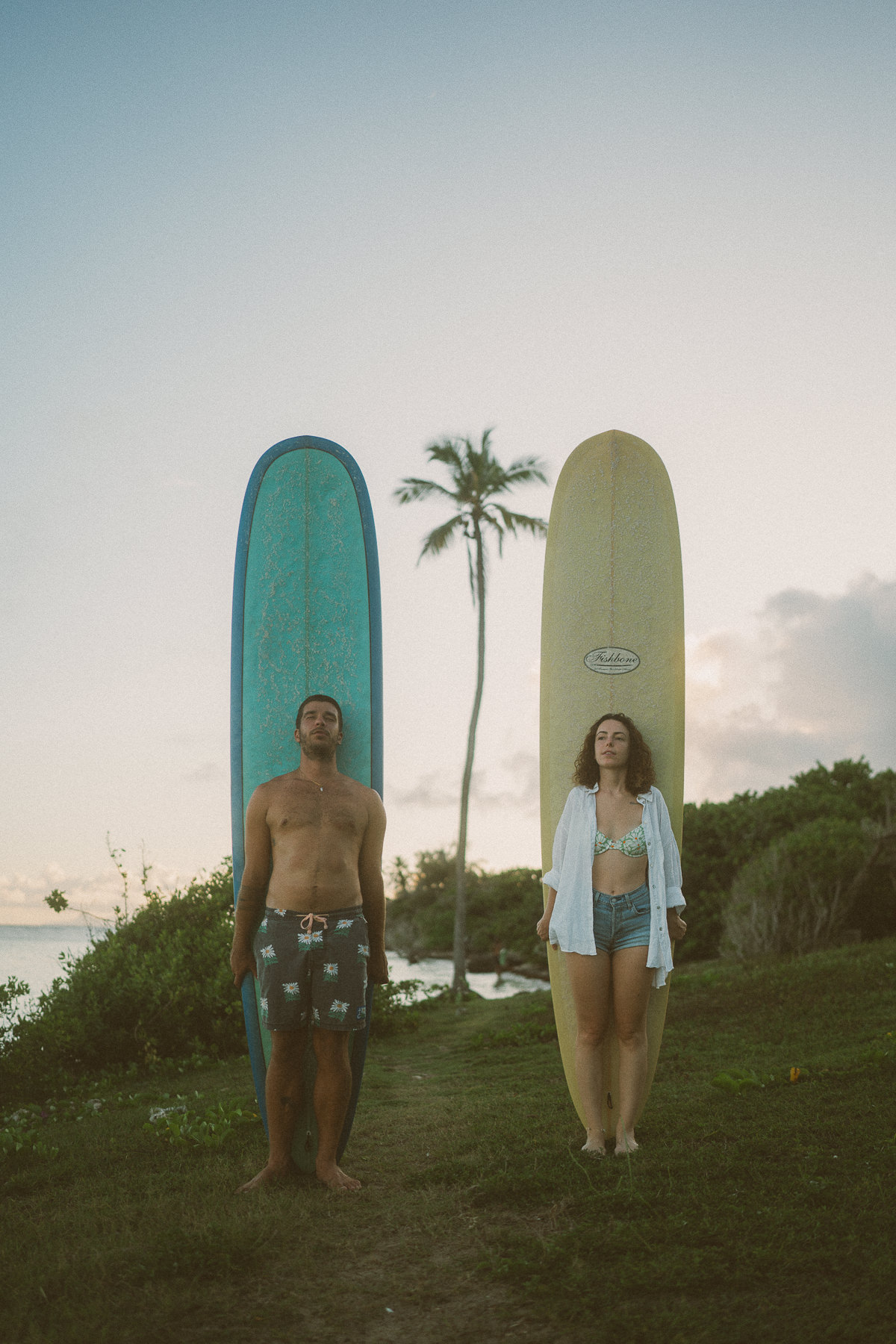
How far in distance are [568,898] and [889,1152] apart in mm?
1486

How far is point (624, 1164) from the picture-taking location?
358cm

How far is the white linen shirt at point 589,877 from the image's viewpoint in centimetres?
395

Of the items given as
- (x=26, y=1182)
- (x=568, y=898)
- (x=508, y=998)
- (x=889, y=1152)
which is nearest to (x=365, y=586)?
(x=568, y=898)

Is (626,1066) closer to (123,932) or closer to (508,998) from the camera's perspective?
(123,932)

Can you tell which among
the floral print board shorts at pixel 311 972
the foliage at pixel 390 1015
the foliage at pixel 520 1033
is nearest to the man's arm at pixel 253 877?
the floral print board shorts at pixel 311 972

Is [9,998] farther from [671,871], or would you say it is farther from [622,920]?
[671,871]

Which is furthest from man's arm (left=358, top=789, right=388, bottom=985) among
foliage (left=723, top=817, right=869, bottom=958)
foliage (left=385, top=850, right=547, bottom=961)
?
foliage (left=385, top=850, right=547, bottom=961)

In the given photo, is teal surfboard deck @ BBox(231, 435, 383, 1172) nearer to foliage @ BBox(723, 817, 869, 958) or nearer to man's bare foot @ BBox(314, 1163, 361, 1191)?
man's bare foot @ BBox(314, 1163, 361, 1191)

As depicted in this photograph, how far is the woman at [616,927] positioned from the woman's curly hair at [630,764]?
0.08 meters

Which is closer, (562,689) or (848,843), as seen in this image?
(562,689)

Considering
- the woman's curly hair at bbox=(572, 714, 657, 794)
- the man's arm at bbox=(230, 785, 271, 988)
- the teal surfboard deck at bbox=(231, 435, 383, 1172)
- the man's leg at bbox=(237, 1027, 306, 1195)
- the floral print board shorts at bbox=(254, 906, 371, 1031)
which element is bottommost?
the man's leg at bbox=(237, 1027, 306, 1195)

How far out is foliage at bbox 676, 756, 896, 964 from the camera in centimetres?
1425

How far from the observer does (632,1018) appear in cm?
396

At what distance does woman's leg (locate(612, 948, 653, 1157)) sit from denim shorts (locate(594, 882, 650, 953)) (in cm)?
4
